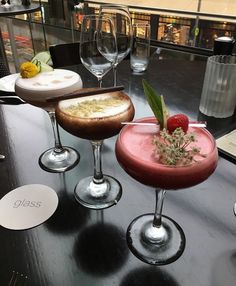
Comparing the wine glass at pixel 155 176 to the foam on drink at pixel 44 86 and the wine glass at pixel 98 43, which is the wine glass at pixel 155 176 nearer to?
the foam on drink at pixel 44 86

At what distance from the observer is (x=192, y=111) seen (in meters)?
1.08

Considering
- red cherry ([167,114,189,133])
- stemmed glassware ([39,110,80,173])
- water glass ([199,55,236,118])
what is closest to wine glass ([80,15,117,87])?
stemmed glassware ([39,110,80,173])

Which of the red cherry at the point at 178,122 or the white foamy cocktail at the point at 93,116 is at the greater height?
the red cherry at the point at 178,122

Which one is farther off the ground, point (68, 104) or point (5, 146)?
point (68, 104)

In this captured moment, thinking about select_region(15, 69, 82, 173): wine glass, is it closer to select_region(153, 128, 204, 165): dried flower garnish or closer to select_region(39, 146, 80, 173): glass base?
select_region(39, 146, 80, 173): glass base

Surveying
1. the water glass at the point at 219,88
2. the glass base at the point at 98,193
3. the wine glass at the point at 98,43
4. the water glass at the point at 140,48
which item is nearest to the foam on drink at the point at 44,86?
the wine glass at the point at 98,43

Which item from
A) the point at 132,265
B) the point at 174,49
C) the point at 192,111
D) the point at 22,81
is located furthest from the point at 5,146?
the point at 174,49

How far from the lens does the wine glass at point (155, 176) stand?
1.54 feet

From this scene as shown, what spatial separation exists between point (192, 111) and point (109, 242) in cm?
67

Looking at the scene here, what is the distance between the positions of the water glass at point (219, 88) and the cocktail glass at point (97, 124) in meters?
0.45

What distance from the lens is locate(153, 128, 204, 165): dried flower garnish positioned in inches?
18.2

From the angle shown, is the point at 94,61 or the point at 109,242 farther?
the point at 94,61

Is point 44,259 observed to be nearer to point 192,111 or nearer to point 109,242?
point 109,242

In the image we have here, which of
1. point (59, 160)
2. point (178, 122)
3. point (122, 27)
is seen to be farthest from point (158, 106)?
point (122, 27)
